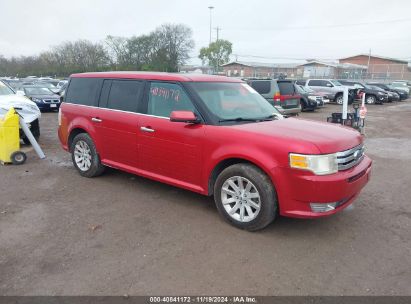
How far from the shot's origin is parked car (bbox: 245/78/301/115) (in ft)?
45.5

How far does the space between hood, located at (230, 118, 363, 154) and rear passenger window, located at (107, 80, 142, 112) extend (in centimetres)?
179

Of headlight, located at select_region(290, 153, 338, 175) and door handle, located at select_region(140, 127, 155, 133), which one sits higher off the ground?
door handle, located at select_region(140, 127, 155, 133)

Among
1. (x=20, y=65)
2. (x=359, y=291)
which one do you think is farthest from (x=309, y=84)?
(x=20, y=65)

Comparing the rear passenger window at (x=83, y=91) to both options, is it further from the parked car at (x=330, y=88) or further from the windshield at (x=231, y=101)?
the parked car at (x=330, y=88)

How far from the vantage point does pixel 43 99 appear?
17562 mm

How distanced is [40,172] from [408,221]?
247 inches

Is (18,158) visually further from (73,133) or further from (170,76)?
(170,76)

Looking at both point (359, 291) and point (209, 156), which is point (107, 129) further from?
point (359, 291)

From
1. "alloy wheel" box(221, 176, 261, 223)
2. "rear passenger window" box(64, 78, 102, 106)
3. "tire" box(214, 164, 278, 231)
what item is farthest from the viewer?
"rear passenger window" box(64, 78, 102, 106)

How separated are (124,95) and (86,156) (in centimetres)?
149

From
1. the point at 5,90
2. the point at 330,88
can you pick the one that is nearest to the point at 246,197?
the point at 5,90

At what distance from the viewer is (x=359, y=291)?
3.10 metres

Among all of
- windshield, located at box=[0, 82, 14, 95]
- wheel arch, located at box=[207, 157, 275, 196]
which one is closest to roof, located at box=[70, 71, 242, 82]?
wheel arch, located at box=[207, 157, 275, 196]

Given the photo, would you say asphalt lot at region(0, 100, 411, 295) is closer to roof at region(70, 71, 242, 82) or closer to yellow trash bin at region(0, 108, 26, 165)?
yellow trash bin at region(0, 108, 26, 165)
